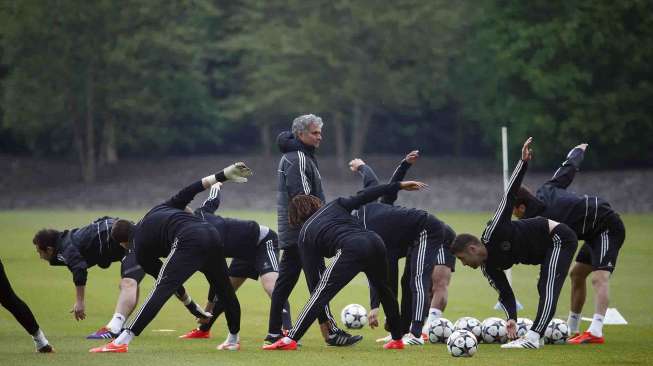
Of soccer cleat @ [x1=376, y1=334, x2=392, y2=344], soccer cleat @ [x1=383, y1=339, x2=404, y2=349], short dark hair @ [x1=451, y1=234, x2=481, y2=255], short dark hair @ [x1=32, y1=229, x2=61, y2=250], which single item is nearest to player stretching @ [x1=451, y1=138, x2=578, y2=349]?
short dark hair @ [x1=451, y1=234, x2=481, y2=255]

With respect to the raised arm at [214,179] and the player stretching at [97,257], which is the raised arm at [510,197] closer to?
the raised arm at [214,179]

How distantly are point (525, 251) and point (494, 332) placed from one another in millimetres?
1184

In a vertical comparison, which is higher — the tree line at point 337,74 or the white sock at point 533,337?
the tree line at point 337,74

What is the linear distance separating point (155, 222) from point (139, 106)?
54.9 metres

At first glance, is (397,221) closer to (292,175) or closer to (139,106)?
(292,175)

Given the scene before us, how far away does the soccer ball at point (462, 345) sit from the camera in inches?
496

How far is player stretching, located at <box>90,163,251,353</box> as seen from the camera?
1267 centimetres

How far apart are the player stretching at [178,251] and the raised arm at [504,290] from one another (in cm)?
279

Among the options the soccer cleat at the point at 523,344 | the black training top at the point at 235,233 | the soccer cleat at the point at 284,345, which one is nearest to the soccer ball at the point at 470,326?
the soccer cleat at the point at 523,344

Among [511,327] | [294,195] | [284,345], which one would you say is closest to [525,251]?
[511,327]

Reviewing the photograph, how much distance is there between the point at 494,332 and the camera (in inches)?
561

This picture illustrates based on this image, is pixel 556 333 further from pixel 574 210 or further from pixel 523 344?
pixel 574 210

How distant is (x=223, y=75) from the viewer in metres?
71.7

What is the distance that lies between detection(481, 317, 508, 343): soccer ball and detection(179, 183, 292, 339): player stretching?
239 cm
